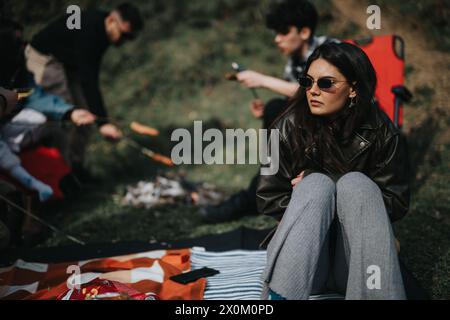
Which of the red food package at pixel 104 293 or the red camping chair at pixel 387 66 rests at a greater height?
the red camping chair at pixel 387 66

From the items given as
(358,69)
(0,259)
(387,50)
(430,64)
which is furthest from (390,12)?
(0,259)

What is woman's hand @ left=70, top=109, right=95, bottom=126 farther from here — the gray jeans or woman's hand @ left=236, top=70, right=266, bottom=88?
the gray jeans

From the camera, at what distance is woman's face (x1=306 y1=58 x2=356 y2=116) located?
7.70 ft

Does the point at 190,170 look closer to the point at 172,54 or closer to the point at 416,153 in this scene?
the point at 416,153

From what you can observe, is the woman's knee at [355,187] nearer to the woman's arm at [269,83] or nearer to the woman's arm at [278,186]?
the woman's arm at [278,186]

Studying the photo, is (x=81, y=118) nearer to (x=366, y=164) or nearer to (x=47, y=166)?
(x=47, y=166)

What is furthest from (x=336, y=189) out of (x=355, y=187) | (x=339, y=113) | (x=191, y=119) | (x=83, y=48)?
(x=191, y=119)

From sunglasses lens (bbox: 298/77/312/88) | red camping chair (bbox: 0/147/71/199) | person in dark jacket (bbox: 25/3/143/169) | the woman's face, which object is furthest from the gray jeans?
person in dark jacket (bbox: 25/3/143/169)

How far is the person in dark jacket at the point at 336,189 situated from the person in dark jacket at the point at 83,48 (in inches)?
95.5

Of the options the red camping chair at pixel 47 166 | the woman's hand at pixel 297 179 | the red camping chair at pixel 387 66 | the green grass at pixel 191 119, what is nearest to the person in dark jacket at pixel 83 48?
the red camping chair at pixel 47 166

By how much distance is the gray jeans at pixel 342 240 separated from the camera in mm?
1932

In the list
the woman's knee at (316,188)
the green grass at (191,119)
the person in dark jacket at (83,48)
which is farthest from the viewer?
the person in dark jacket at (83,48)

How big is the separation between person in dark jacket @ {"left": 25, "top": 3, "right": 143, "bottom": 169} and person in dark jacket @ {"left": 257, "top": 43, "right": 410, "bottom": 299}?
95.5 inches

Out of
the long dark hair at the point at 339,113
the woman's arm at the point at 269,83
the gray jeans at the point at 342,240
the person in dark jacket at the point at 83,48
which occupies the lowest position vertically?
the gray jeans at the point at 342,240
